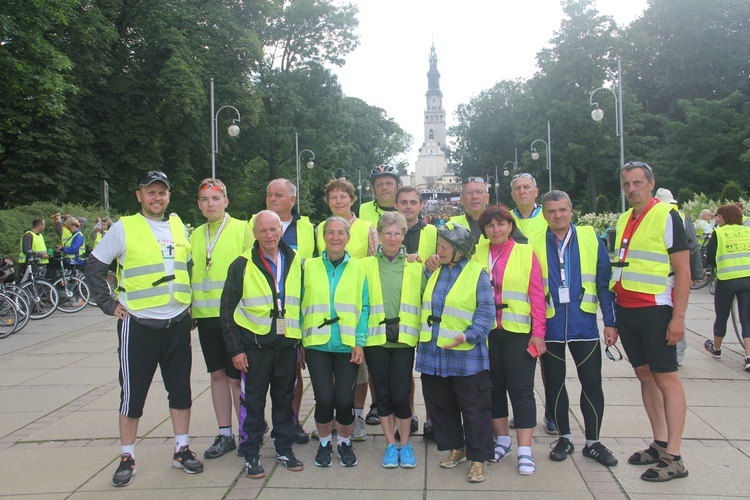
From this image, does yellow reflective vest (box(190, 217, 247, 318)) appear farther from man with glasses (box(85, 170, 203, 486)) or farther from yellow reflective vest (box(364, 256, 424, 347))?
yellow reflective vest (box(364, 256, 424, 347))

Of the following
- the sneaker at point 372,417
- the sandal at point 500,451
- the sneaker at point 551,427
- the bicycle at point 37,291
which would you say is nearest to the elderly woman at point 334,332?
the sneaker at point 372,417

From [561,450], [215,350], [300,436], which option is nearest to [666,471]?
[561,450]

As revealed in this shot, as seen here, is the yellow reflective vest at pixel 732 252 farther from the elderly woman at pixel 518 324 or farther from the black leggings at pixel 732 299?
the elderly woman at pixel 518 324

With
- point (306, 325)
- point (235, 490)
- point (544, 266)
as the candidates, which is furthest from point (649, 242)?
point (235, 490)

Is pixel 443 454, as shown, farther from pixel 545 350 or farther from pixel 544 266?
pixel 544 266

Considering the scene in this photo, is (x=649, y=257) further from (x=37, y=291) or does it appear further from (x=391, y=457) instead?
(x=37, y=291)

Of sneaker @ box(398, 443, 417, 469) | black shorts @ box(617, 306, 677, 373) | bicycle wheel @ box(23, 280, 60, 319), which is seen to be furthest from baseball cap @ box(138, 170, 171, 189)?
bicycle wheel @ box(23, 280, 60, 319)

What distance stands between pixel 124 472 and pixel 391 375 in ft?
6.27

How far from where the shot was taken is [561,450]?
4457 mm

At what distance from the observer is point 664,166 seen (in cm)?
3884

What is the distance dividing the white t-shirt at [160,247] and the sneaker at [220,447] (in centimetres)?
106

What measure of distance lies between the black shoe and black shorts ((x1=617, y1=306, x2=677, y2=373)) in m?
0.81

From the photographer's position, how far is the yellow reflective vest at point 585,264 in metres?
4.43

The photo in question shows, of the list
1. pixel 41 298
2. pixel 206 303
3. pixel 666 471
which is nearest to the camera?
pixel 666 471
